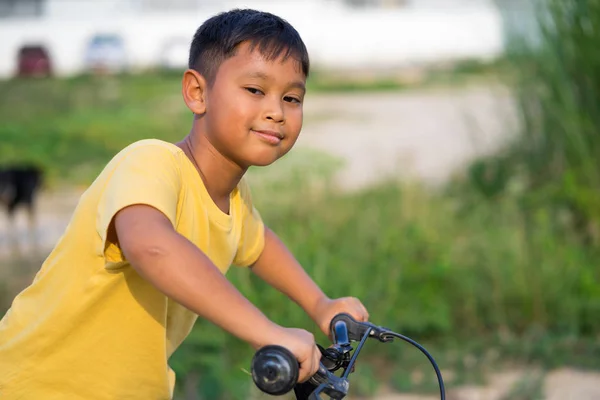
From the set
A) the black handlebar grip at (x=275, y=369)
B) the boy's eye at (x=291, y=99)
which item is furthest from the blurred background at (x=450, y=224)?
the boy's eye at (x=291, y=99)

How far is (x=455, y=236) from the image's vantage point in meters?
6.34

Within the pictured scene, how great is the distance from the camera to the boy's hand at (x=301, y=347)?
1.79 metres

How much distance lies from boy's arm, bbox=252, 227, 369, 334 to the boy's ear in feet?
1.59

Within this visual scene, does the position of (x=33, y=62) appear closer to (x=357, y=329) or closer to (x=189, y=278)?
(x=357, y=329)

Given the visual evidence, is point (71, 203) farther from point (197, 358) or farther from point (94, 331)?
point (94, 331)

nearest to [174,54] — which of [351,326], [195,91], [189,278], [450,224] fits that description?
[450,224]

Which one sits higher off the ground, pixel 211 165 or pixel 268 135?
pixel 268 135

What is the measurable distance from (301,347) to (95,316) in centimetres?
66

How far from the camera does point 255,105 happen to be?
6.88 feet

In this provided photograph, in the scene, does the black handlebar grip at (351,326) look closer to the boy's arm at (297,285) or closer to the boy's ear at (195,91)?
the boy's arm at (297,285)

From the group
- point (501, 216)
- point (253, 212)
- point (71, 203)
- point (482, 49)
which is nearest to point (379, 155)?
point (71, 203)

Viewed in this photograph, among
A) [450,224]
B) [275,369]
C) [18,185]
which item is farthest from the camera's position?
[18,185]

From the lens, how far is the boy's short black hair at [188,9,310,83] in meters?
2.15

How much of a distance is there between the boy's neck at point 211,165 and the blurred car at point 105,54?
22832mm
